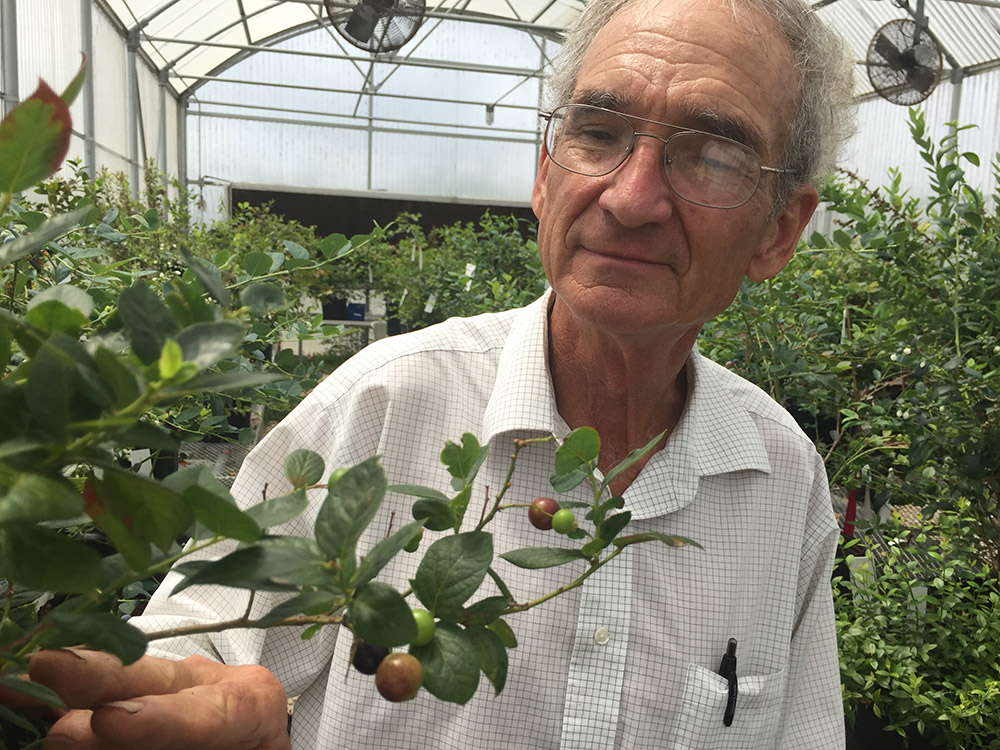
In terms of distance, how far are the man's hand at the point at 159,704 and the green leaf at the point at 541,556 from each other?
0.19 m

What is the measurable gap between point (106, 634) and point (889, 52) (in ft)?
29.9

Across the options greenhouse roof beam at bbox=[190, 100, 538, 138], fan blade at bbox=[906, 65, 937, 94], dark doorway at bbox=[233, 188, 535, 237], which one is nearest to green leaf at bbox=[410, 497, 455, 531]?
dark doorway at bbox=[233, 188, 535, 237]

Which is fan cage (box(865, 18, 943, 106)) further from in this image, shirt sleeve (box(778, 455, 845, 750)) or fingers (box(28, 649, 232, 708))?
fingers (box(28, 649, 232, 708))

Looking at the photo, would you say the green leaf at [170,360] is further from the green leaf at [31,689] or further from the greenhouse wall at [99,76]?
the greenhouse wall at [99,76]

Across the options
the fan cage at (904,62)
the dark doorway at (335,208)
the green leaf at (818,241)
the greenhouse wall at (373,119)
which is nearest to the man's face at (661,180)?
the green leaf at (818,241)

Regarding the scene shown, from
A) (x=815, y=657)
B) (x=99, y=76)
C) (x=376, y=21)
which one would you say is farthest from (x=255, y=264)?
(x=99, y=76)

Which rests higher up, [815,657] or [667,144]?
[667,144]

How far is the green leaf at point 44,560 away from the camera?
23 cm

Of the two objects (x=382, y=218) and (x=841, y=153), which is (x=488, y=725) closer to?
(x=841, y=153)

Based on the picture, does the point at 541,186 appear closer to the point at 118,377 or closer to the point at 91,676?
the point at 91,676

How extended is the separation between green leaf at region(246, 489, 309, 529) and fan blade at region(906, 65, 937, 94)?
8950 mm

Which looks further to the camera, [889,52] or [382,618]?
[889,52]

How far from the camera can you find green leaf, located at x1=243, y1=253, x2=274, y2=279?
78 cm

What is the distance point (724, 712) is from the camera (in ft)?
3.84
